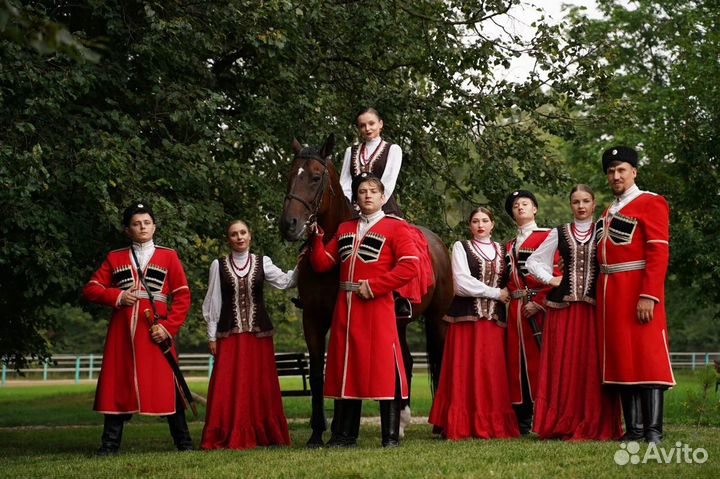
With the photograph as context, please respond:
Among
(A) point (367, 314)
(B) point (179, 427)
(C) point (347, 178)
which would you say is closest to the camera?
(A) point (367, 314)

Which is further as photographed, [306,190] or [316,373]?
[316,373]

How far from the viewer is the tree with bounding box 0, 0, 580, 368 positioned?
11078mm

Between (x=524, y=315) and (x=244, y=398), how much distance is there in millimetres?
2896

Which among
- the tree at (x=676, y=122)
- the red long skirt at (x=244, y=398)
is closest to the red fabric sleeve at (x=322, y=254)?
the red long skirt at (x=244, y=398)

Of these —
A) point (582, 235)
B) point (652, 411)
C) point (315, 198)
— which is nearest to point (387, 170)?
point (315, 198)

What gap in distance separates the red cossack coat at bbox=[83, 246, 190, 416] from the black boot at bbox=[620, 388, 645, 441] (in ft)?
Answer: 12.9

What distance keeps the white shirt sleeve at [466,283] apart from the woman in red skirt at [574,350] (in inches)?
25.0

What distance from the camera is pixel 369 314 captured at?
8.49 metres

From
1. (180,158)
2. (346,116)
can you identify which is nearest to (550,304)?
(180,158)

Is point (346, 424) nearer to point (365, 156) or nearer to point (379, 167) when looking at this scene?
point (379, 167)

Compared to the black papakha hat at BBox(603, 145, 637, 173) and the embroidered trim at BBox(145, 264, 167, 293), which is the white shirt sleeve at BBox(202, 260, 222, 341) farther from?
the black papakha hat at BBox(603, 145, 637, 173)

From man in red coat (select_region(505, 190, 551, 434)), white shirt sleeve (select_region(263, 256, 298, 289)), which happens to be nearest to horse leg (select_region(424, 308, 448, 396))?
man in red coat (select_region(505, 190, 551, 434))

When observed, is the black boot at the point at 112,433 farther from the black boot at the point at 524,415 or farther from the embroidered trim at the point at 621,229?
the embroidered trim at the point at 621,229

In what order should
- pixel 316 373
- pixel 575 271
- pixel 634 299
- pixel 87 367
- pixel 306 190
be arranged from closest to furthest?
pixel 634 299
pixel 306 190
pixel 575 271
pixel 316 373
pixel 87 367
